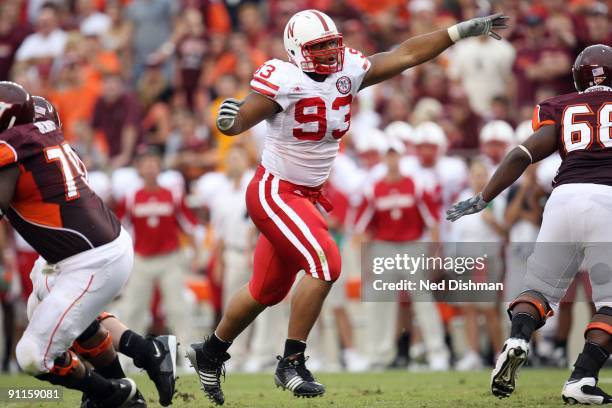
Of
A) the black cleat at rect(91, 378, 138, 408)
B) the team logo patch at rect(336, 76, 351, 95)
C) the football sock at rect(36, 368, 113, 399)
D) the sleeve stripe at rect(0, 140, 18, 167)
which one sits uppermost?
the team logo patch at rect(336, 76, 351, 95)

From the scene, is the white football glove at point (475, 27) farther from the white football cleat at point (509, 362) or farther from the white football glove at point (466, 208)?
the white football cleat at point (509, 362)

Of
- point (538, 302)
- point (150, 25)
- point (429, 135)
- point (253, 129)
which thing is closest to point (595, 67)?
point (538, 302)

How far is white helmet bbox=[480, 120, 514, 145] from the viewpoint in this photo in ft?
37.4

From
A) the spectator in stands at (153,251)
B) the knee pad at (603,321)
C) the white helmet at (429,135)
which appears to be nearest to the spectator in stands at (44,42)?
the spectator in stands at (153,251)

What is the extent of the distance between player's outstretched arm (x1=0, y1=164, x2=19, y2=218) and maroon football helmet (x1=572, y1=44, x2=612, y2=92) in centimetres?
337

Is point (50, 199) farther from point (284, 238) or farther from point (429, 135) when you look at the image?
point (429, 135)

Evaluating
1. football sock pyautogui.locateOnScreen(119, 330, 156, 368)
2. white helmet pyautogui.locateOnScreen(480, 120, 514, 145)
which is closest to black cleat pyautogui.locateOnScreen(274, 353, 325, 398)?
football sock pyautogui.locateOnScreen(119, 330, 156, 368)

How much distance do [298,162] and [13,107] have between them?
1.75 metres

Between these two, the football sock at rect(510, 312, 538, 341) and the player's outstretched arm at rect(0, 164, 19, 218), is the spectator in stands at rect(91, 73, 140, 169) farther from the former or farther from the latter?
the football sock at rect(510, 312, 538, 341)

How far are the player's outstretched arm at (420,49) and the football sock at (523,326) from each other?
1.69 meters

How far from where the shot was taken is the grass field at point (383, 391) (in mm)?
6996

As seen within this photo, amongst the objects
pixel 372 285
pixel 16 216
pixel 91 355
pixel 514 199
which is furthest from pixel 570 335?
pixel 16 216

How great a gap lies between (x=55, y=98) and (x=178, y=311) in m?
4.40

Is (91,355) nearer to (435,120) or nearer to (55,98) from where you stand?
(435,120)
